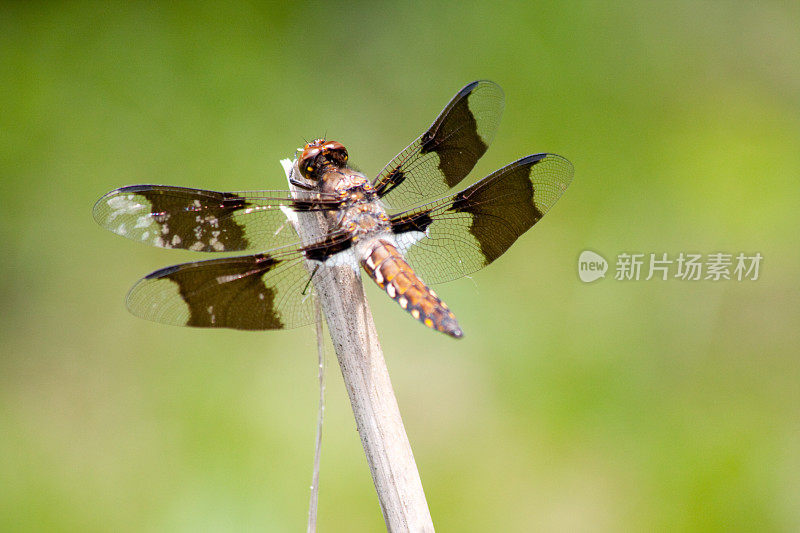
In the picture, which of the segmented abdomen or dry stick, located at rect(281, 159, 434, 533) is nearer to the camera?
dry stick, located at rect(281, 159, 434, 533)

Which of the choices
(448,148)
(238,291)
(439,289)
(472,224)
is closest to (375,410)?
(238,291)

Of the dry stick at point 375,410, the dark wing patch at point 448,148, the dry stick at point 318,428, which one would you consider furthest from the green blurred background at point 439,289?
the dry stick at point 375,410

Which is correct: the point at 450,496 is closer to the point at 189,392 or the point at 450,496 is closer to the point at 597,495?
the point at 597,495

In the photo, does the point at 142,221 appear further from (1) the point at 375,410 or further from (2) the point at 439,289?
(2) the point at 439,289

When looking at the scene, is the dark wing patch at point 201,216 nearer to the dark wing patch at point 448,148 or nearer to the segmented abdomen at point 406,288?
the segmented abdomen at point 406,288

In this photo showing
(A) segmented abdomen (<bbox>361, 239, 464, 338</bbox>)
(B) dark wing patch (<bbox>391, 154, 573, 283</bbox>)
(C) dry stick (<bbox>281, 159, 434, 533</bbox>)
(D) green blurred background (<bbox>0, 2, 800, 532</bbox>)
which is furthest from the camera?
(D) green blurred background (<bbox>0, 2, 800, 532</bbox>)

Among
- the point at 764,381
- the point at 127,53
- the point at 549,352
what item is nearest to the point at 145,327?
the point at 127,53

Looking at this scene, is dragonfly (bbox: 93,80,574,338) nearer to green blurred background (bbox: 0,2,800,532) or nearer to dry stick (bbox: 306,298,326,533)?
dry stick (bbox: 306,298,326,533)

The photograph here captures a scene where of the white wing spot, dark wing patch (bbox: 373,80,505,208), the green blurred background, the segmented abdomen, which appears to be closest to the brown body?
the segmented abdomen
